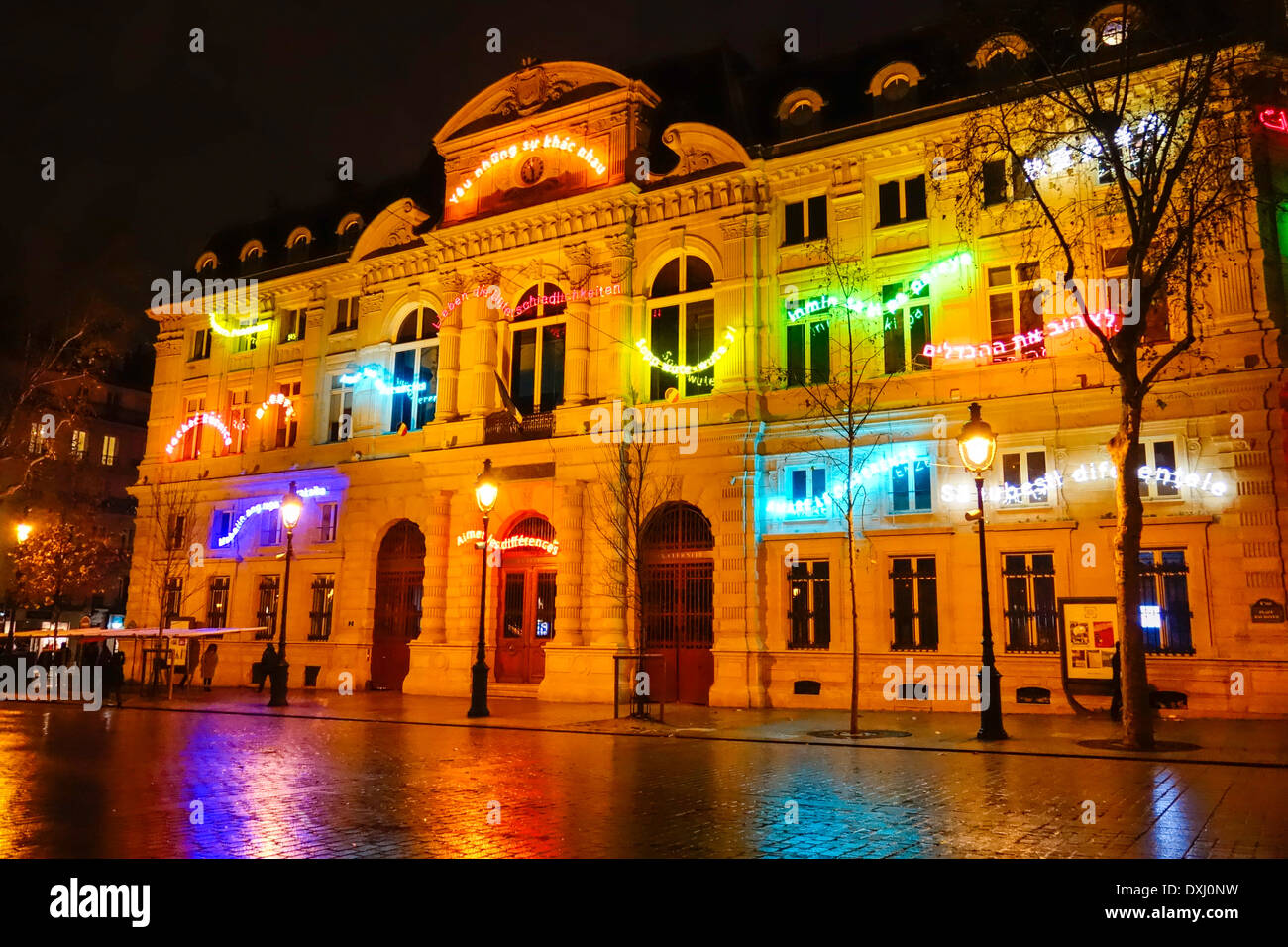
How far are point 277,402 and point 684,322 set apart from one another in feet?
51.5

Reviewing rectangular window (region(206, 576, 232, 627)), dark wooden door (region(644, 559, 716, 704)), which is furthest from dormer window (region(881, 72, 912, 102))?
rectangular window (region(206, 576, 232, 627))

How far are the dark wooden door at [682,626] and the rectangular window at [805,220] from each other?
9.10 metres

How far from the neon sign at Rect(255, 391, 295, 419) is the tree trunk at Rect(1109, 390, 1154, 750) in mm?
26854

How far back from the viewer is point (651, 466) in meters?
25.8

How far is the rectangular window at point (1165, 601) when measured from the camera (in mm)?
19703

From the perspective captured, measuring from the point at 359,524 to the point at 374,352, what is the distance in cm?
572

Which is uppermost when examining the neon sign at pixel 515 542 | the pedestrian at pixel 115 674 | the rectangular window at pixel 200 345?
the rectangular window at pixel 200 345

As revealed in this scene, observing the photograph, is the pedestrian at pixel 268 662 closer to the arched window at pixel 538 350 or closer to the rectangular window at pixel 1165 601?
the arched window at pixel 538 350

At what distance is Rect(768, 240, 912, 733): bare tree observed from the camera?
2355 cm

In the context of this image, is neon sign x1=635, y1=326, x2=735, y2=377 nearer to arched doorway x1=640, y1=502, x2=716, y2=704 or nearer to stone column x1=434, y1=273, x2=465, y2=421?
arched doorway x1=640, y1=502, x2=716, y2=704

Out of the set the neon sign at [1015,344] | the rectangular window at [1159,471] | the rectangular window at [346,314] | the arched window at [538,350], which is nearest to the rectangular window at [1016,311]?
the neon sign at [1015,344]

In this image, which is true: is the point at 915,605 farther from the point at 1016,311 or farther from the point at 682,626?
the point at 1016,311

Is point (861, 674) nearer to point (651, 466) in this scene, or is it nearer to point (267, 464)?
point (651, 466)

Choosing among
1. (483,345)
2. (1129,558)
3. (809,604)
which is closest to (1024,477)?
(809,604)
